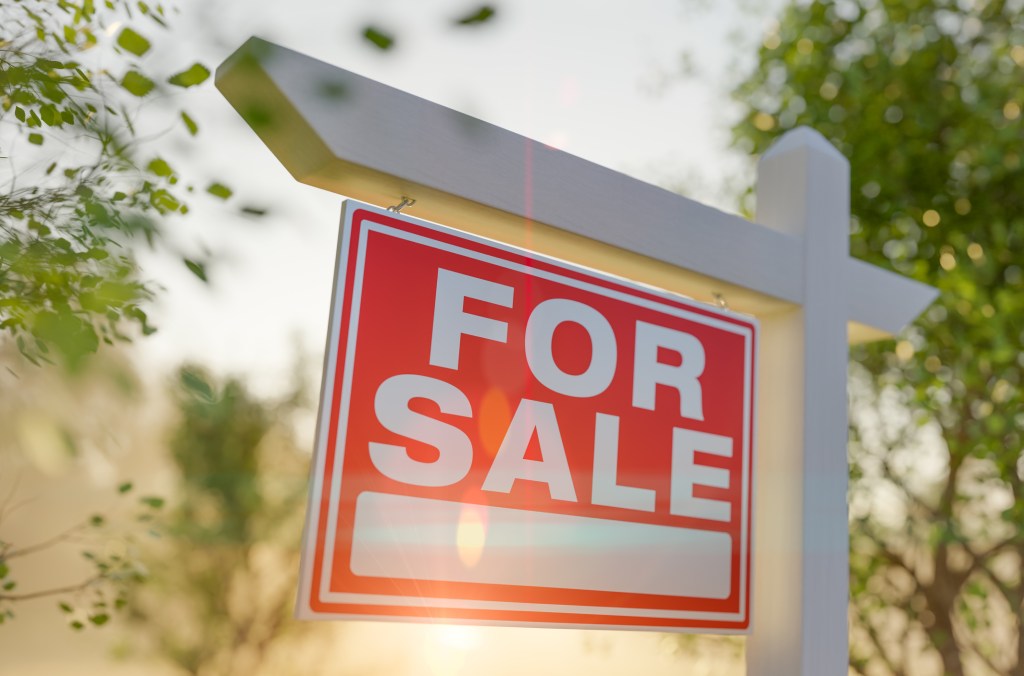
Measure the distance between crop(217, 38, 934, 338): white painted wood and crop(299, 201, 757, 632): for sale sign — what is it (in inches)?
3.2

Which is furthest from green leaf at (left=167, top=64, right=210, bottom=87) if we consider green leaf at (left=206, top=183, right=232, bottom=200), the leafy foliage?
the leafy foliage

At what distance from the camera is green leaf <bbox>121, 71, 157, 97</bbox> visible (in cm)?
121

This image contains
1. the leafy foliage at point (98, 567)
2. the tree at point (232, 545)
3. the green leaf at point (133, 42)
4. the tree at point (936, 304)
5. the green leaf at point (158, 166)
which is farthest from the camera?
the tree at point (232, 545)

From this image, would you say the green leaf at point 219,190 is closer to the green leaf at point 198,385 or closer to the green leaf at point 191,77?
the green leaf at point 191,77

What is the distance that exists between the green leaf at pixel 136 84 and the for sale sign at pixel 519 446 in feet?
1.83

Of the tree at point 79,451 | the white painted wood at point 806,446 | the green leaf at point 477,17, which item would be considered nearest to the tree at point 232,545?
the tree at point 79,451

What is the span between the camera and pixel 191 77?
4.24 feet

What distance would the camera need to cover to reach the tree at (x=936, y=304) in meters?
3.96

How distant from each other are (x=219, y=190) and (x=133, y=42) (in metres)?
0.27

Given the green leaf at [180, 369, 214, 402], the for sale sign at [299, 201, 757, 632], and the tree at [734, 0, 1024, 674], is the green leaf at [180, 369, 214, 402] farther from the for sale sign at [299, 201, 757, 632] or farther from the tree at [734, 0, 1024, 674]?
the tree at [734, 0, 1024, 674]

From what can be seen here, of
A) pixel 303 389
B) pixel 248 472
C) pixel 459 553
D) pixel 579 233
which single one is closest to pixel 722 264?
pixel 579 233

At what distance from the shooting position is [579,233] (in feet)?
6.66

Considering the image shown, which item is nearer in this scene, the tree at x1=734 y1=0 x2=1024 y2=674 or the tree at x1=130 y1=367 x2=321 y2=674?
the tree at x1=734 y1=0 x2=1024 y2=674

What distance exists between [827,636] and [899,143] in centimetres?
304
